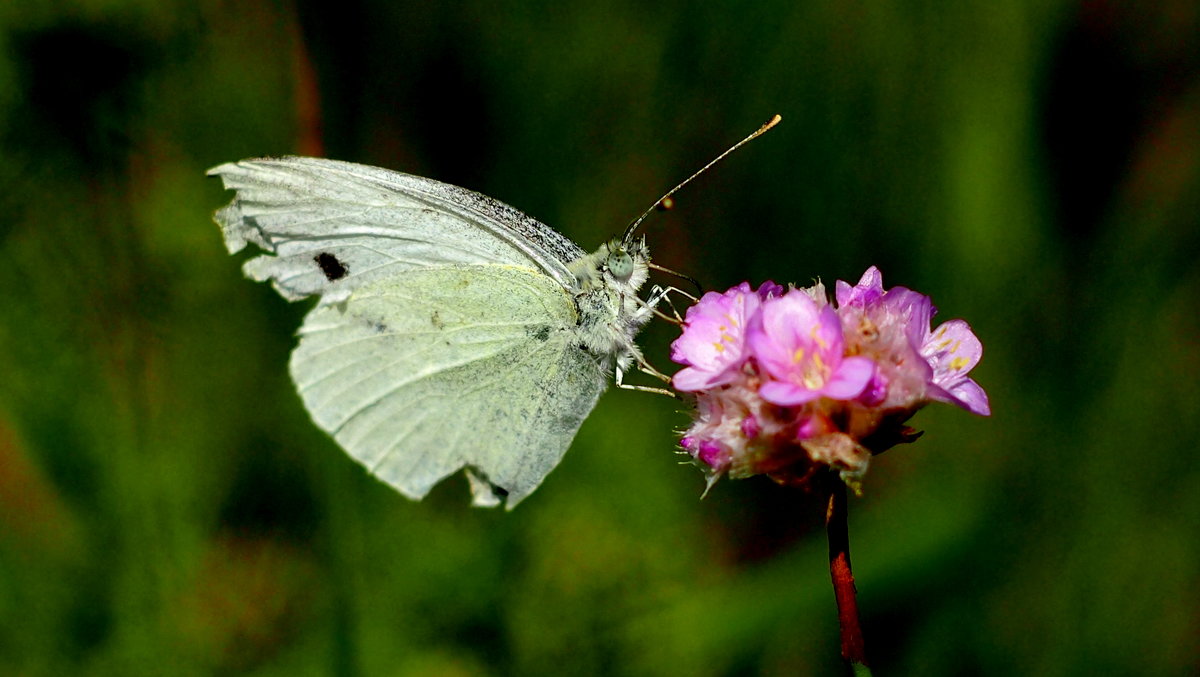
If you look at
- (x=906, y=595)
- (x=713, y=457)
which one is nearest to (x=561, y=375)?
(x=713, y=457)

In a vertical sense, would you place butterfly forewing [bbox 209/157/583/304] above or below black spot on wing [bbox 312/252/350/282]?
above

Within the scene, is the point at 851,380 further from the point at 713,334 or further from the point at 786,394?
the point at 713,334

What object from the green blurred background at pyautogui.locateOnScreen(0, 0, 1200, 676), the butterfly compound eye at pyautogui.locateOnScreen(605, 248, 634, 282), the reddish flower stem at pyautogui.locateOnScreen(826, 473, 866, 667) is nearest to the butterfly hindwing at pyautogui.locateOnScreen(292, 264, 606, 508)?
the butterfly compound eye at pyautogui.locateOnScreen(605, 248, 634, 282)

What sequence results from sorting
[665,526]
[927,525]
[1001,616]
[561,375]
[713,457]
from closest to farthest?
[713,457] → [561,375] → [1001,616] → [927,525] → [665,526]

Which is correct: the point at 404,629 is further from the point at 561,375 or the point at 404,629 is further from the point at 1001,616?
the point at 1001,616

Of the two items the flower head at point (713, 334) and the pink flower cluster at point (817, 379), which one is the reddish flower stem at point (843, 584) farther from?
the flower head at point (713, 334)

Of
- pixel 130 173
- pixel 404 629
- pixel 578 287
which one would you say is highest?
pixel 130 173

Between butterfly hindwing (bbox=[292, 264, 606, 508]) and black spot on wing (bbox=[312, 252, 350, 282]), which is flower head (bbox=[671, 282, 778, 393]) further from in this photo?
black spot on wing (bbox=[312, 252, 350, 282])

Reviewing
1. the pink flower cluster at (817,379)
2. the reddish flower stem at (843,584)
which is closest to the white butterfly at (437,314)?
the pink flower cluster at (817,379)
